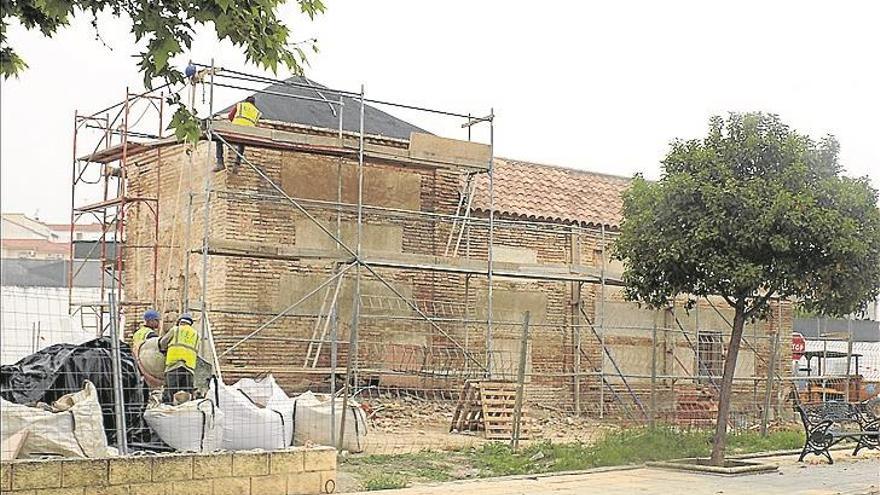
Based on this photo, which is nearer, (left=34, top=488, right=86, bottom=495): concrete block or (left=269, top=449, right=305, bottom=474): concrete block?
(left=34, top=488, right=86, bottom=495): concrete block

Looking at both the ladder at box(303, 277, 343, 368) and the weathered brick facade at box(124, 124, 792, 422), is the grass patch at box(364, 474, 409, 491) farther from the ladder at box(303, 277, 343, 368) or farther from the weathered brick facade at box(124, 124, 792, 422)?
the ladder at box(303, 277, 343, 368)

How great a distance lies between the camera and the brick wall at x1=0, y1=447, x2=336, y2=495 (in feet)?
33.6

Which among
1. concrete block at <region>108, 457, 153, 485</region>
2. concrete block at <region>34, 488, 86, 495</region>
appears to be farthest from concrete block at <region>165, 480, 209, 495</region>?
concrete block at <region>34, 488, 86, 495</region>

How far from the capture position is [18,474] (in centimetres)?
1009

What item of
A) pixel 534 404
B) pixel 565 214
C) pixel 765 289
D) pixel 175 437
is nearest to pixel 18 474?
pixel 175 437

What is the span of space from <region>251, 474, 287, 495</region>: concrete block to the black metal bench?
8093mm

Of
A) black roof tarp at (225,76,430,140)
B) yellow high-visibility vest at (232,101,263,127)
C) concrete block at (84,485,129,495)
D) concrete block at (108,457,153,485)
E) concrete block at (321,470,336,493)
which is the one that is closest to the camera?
concrete block at (84,485,129,495)

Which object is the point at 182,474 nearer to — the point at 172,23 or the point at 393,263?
the point at 172,23

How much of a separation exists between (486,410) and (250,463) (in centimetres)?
833

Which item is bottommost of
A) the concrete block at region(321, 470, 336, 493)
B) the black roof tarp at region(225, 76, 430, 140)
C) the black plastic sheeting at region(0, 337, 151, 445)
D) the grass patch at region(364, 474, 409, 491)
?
the grass patch at region(364, 474, 409, 491)

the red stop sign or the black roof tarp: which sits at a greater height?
the black roof tarp

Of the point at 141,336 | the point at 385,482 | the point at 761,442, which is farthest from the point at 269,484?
the point at 761,442

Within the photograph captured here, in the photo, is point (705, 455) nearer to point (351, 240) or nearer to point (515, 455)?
point (515, 455)

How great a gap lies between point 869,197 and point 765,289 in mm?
1708
